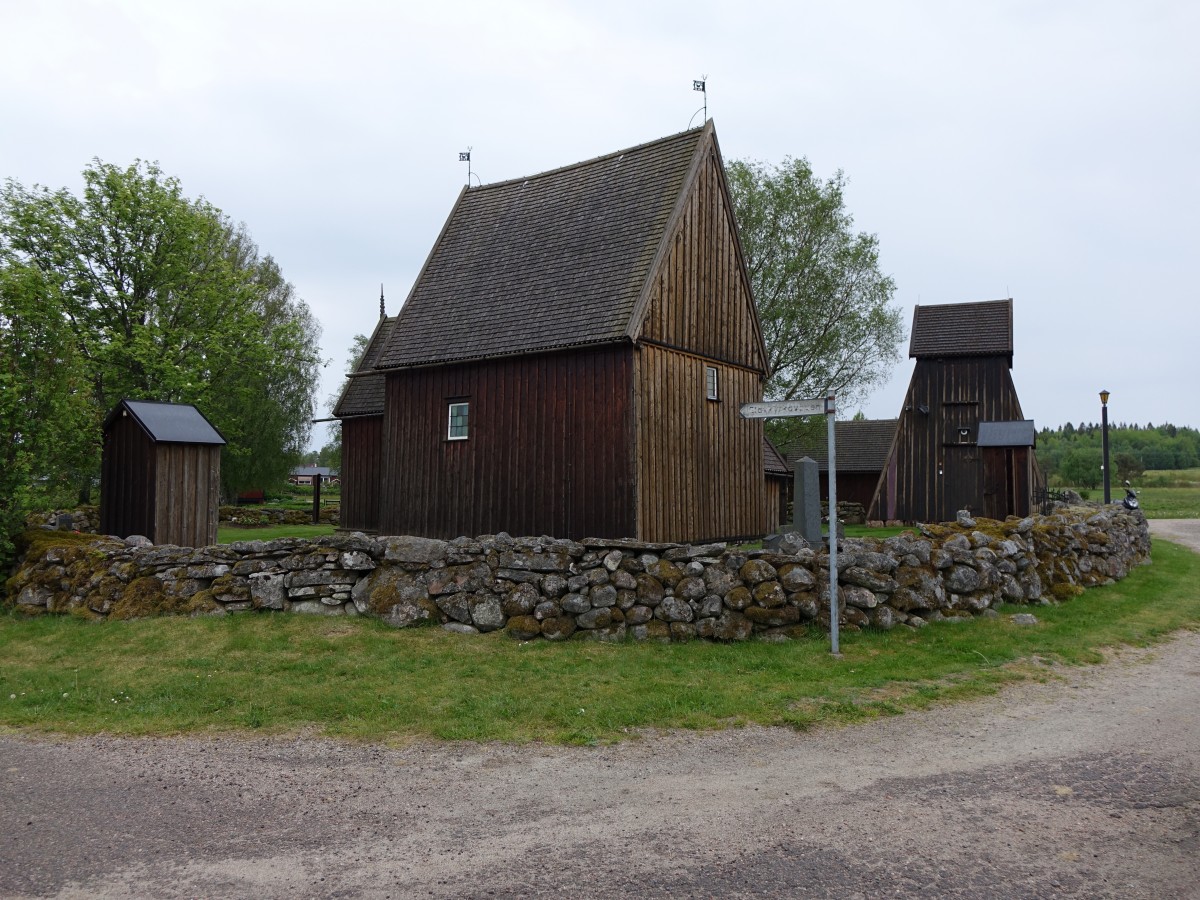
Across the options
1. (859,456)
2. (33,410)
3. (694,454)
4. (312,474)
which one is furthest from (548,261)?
(859,456)

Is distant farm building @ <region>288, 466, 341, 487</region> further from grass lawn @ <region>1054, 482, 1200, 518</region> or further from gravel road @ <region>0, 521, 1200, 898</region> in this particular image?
grass lawn @ <region>1054, 482, 1200, 518</region>

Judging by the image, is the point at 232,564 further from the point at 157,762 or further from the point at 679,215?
the point at 679,215

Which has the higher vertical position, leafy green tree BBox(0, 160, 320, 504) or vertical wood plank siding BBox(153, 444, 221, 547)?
leafy green tree BBox(0, 160, 320, 504)

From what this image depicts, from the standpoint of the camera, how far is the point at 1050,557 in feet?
43.2

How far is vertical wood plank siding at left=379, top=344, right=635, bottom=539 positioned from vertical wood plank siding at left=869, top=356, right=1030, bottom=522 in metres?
17.8

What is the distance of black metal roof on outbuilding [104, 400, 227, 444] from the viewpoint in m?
15.0

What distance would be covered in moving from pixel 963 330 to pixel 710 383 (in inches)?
658

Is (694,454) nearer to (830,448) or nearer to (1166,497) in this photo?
(830,448)

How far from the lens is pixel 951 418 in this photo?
29781 mm

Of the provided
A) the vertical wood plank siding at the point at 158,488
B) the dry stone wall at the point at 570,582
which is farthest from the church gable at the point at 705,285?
the vertical wood plank siding at the point at 158,488

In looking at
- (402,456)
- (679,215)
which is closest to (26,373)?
(402,456)

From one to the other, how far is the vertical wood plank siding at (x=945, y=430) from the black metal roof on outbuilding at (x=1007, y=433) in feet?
4.22

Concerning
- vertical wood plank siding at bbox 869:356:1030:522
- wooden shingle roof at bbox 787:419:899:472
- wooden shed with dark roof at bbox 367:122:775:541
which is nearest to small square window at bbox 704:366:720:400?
wooden shed with dark roof at bbox 367:122:775:541

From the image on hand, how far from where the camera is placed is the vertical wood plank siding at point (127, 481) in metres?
15.1
